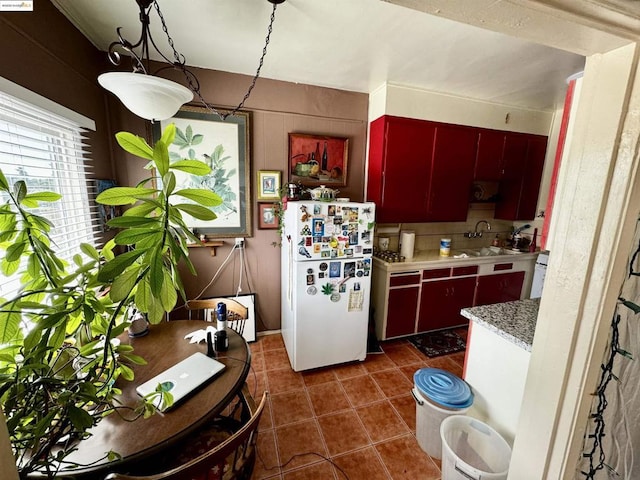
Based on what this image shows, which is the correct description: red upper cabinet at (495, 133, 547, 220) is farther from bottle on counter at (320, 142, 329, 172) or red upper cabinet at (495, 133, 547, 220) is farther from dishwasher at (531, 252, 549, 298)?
bottle on counter at (320, 142, 329, 172)

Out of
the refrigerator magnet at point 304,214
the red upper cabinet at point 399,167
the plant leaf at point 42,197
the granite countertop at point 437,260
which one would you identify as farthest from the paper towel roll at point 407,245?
the plant leaf at point 42,197

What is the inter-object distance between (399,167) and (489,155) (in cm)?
108

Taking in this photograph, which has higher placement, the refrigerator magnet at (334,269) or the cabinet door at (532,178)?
the cabinet door at (532,178)

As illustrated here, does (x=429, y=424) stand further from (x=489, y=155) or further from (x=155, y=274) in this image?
(x=489, y=155)

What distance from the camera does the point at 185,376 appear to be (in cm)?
111

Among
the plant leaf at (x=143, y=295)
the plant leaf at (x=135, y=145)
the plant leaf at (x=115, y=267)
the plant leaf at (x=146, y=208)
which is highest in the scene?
the plant leaf at (x=135, y=145)

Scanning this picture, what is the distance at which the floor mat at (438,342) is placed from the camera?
249 centimetres

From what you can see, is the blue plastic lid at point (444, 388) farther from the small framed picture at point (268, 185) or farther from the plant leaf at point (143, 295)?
the small framed picture at point (268, 185)

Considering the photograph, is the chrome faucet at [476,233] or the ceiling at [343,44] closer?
the ceiling at [343,44]

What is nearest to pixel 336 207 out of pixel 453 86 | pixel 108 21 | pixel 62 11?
pixel 453 86

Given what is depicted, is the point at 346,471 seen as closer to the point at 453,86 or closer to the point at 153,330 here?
the point at 153,330

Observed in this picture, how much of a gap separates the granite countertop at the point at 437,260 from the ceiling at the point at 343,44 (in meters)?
1.61

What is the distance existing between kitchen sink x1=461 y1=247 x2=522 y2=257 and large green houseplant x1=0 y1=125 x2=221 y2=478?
328 centimetres

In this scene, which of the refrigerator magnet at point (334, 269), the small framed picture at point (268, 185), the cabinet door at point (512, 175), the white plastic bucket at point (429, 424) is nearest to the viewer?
the white plastic bucket at point (429, 424)
